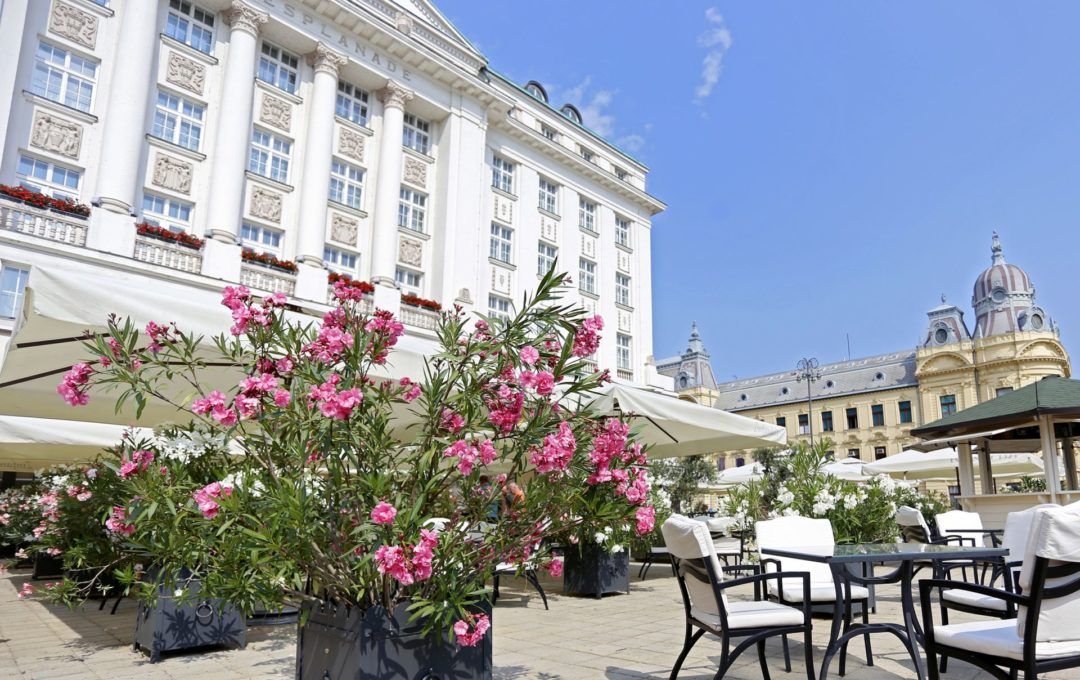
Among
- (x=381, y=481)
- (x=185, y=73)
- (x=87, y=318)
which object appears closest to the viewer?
(x=381, y=481)

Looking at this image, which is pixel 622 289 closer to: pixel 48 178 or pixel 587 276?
pixel 587 276

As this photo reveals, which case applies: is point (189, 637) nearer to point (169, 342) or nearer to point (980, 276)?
point (169, 342)

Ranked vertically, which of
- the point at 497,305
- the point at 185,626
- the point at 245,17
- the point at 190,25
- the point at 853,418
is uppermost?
the point at 245,17

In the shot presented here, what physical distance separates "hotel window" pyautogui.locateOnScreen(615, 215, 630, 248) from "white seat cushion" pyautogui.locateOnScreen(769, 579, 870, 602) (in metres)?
29.1

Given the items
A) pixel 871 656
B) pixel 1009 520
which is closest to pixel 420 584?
pixel 871 656

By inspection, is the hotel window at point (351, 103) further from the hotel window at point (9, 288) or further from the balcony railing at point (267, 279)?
the hotel window at point (9, 288)

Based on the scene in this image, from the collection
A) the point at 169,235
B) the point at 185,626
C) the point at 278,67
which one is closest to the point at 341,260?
the point at 169,235

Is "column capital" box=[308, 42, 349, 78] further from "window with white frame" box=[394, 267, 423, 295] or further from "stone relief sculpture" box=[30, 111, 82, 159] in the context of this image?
"stone relief sculpture" box=[30, 111, 82, 159]

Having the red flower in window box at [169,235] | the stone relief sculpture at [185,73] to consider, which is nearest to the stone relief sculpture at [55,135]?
the red flower in window box at [169,235]

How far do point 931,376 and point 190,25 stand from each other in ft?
164

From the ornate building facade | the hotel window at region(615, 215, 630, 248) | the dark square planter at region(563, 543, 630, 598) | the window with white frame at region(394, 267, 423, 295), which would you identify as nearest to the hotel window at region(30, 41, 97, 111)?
the window with white frame at region(394, 267, 423, 295)

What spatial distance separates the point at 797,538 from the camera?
5.23 metres

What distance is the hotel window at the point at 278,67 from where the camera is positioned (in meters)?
21.4

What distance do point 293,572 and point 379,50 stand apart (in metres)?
24.0
